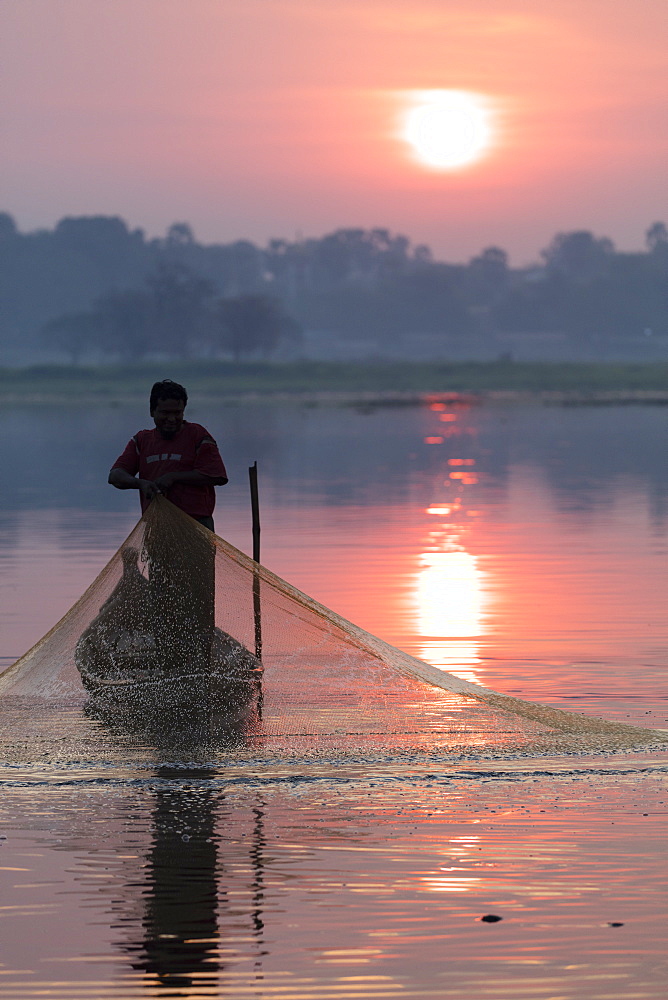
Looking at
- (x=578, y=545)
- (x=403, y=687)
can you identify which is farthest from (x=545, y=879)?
(x=578, y=545)

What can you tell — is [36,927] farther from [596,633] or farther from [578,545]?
[578,545]

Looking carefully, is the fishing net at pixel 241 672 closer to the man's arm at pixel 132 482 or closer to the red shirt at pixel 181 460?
the man's arm at pixel 132 482

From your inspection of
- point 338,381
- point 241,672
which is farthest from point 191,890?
point 338,381

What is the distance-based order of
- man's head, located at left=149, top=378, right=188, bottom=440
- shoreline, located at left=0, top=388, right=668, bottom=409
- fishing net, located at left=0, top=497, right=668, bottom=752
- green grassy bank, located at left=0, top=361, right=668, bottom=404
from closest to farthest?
fishing net, located at left=0, top=497, right=668, bottom=752
man's head, located at left=149, top=378, right=188, bottom=440
shoreline, located at left=0, top=388, right=668, bottom=409
green grassy bank, located at left=0, top=361, right=668, bottom=404

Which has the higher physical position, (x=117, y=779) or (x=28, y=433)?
(x=28, y=433)

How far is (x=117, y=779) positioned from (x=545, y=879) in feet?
8.48

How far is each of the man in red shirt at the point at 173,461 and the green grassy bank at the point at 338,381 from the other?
366ft

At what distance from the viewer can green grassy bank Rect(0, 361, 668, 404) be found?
447ft

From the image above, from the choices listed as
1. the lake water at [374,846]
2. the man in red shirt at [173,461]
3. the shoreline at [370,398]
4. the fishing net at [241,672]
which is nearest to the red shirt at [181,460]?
the man in red shirt at [173,461]

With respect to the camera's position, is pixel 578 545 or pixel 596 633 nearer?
pixel 596 633

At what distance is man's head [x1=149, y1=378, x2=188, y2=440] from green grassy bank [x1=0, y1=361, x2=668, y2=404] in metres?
112

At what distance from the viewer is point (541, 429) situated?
66.3 metres

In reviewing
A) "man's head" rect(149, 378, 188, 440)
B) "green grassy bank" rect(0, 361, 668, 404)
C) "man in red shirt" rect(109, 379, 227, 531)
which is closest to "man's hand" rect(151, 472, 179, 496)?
"man in red shirt" rect(109, 379, 227, 531)

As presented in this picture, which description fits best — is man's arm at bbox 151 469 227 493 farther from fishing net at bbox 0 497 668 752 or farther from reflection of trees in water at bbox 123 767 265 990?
reflection of trees in water at bbox 123 767 265 990
